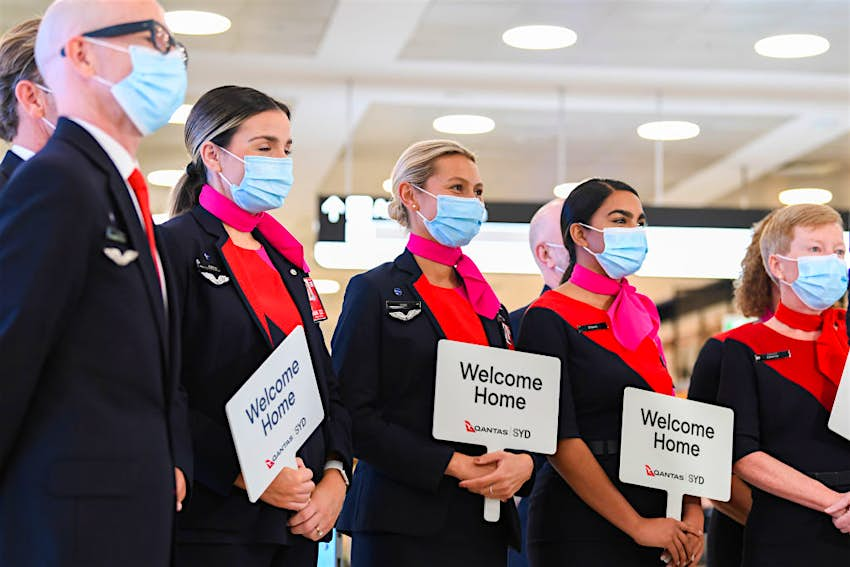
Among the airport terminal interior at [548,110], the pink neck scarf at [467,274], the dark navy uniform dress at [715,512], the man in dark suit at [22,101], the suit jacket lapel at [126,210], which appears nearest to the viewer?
the suit jacket lapel at [126,210]

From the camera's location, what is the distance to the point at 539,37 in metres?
6.52

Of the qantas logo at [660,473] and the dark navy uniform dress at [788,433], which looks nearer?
the qantas logo at [660,473]

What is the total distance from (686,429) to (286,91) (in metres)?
4.62

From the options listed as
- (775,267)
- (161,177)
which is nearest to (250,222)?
(775,267)

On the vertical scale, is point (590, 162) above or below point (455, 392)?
above

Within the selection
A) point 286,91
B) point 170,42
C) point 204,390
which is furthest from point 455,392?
point 286,91

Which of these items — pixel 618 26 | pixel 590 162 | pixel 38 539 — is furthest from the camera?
pixel 590 162

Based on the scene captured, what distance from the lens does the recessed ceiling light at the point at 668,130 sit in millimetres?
7871

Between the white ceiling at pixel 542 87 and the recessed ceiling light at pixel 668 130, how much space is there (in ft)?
0.23

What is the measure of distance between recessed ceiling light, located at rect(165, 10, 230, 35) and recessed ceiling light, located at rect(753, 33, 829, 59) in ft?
9.69

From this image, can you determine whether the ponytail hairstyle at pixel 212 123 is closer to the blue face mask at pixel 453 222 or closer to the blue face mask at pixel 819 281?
the blue face mask at pixel 453 222

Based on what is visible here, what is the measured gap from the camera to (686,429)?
321 cm

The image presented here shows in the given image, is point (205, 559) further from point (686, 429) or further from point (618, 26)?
point (618, 26)

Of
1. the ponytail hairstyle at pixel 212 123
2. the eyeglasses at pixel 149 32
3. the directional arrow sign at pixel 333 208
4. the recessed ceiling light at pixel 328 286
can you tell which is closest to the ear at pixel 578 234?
the ponytail hairstyle at pixel 212 123
